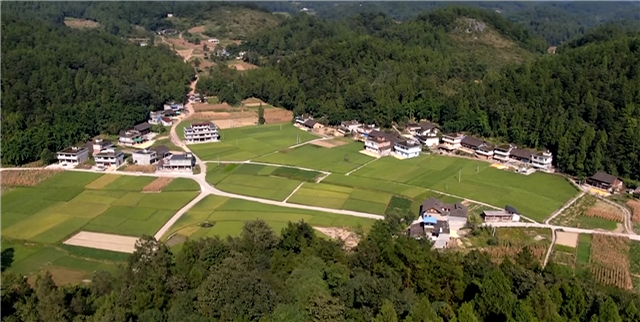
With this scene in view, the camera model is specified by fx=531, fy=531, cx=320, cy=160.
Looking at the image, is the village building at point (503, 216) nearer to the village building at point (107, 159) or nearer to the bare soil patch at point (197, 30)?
the village building at point (107, 159)

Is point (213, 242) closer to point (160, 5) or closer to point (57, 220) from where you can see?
point (57, 220)

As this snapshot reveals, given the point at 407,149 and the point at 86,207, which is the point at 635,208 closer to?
the point at 407,149

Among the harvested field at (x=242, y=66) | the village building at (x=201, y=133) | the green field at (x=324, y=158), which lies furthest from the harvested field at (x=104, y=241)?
the harvested field at (x=242, y=66)

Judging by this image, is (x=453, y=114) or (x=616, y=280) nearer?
(x=616, y=280)

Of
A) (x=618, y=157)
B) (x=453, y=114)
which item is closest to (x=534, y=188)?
(x=618, y=157)

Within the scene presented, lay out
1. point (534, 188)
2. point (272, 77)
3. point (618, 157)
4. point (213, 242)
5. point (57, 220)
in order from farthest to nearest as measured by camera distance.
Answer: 1. point (272, 77)
2. point (618, 157)
3. point (534, 188)
4. point (57, 220)
5. point (213, 242)

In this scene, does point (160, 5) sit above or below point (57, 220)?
above

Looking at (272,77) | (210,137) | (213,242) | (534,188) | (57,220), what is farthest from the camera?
(272,77)
